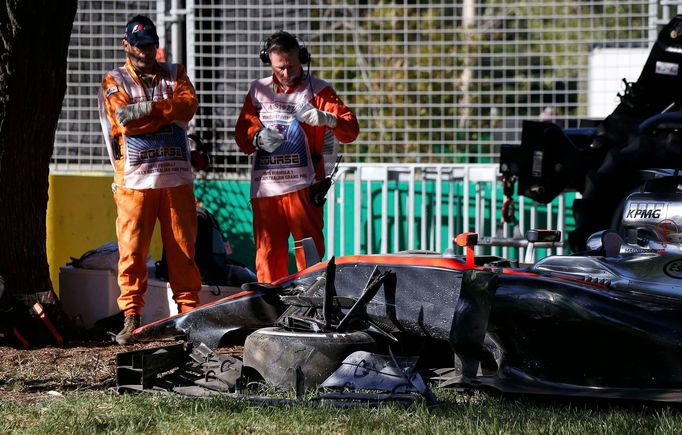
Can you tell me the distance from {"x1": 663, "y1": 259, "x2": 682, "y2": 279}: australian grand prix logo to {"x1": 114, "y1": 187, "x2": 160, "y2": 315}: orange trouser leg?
11.7 ft

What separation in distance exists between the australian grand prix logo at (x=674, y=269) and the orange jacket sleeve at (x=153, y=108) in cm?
350

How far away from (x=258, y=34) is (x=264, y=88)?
12.7 ft

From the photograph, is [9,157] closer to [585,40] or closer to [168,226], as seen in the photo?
[168,226]

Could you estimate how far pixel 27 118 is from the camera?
7348 mm

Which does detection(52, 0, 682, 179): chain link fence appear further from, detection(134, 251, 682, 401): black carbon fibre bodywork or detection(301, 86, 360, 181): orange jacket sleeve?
detection(134, 251, 682, 401): black carbon fibre bodywork

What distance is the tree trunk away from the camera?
7.26 metres

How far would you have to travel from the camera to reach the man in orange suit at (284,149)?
788cm

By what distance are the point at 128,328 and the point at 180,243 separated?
692 mm

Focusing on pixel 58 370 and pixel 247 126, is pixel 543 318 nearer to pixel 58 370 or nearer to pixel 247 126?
pixel 58 370

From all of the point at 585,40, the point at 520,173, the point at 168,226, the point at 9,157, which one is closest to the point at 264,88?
the point at 168,226

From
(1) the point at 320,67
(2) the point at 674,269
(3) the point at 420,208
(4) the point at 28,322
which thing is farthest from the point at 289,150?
(1) the point at 320,67

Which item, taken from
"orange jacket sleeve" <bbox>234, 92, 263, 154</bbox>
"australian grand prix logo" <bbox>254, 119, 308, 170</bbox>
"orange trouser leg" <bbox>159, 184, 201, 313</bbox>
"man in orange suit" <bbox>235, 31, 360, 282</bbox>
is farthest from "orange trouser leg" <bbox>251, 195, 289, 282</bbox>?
"orange trouser leg" <bbox>159, 184, 201, 313</bbox>

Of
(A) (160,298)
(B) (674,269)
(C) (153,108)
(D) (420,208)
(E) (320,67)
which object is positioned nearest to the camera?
(B) (674,269)

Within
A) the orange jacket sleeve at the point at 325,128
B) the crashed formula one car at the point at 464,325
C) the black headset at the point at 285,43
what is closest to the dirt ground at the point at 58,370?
the crashed formula one car at the point at 464,325
